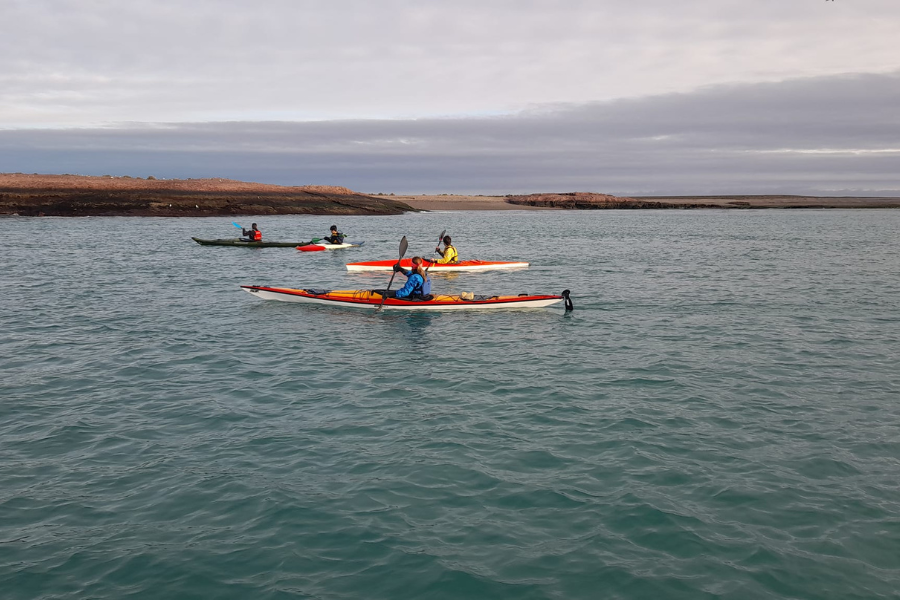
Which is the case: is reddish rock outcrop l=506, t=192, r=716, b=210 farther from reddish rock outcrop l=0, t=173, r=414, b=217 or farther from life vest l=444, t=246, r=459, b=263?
life vest l=444, t=246, r=459, b=263

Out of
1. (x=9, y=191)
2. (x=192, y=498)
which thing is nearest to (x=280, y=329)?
(x=192, y=498)

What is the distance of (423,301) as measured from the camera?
16141 millimetres

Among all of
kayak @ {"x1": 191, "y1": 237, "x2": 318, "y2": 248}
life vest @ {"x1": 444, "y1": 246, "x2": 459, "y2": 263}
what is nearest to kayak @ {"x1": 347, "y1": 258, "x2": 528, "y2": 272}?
life vest @ {"x1": 444, "y1": 246, "x2": 459, "y2": 263}

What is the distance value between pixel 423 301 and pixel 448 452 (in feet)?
27.7

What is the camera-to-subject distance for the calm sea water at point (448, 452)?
555 cm

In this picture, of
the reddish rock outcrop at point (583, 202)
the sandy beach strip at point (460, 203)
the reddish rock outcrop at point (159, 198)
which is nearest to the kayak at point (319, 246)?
the reddish rock outcrop at point (159, 198)

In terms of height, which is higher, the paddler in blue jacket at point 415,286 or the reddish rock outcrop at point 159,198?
the reddish rock outcrop at point 159,198

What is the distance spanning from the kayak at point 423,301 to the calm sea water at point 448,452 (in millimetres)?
308

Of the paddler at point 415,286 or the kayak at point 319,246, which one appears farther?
the kayak at point 319,246

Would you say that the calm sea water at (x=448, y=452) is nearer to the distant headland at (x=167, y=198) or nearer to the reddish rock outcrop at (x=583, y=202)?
the distant headland at (x=167, y=198)

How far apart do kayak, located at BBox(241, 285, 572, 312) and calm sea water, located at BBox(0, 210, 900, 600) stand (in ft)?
1.01

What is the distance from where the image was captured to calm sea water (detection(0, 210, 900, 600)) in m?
5.55

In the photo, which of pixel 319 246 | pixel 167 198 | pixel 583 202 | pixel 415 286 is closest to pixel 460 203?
pixel 583 202

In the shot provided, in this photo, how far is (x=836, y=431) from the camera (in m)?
8.52
